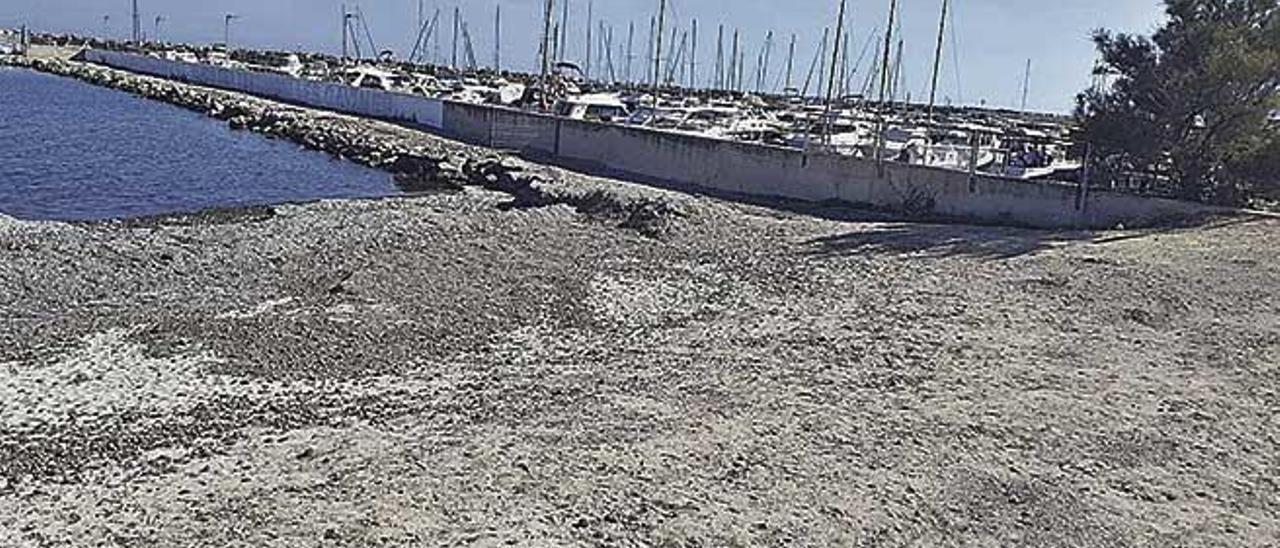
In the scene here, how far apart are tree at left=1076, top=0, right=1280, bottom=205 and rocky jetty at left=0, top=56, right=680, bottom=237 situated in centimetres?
1096

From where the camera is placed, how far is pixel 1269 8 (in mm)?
29625

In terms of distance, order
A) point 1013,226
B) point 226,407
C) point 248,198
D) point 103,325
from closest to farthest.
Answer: point 226,407
point 103,325
point 1013,226
point 248,198

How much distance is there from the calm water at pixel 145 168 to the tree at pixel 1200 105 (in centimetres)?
2257

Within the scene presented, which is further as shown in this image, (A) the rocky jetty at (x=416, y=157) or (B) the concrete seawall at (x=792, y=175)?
(A) the rocky jetty at (x=416, y=157)

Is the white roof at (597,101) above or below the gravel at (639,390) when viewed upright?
above

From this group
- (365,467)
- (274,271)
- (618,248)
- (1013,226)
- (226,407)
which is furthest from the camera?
(1013,226)

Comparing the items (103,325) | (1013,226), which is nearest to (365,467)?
(103,325)

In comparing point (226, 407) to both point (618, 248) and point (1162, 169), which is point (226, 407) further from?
point (1162, 169)

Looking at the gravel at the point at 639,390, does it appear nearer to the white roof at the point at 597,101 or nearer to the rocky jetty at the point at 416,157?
the rocky jetty at the point at 416,157

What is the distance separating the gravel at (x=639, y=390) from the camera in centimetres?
1189

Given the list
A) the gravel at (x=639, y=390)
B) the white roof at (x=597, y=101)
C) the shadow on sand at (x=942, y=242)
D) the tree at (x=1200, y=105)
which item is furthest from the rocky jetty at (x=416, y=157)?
the tree at (x=1200, y=105)

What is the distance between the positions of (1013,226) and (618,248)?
9755 millimetres

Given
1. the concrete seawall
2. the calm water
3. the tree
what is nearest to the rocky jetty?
the calm water

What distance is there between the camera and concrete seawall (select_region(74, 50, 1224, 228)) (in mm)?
30797
